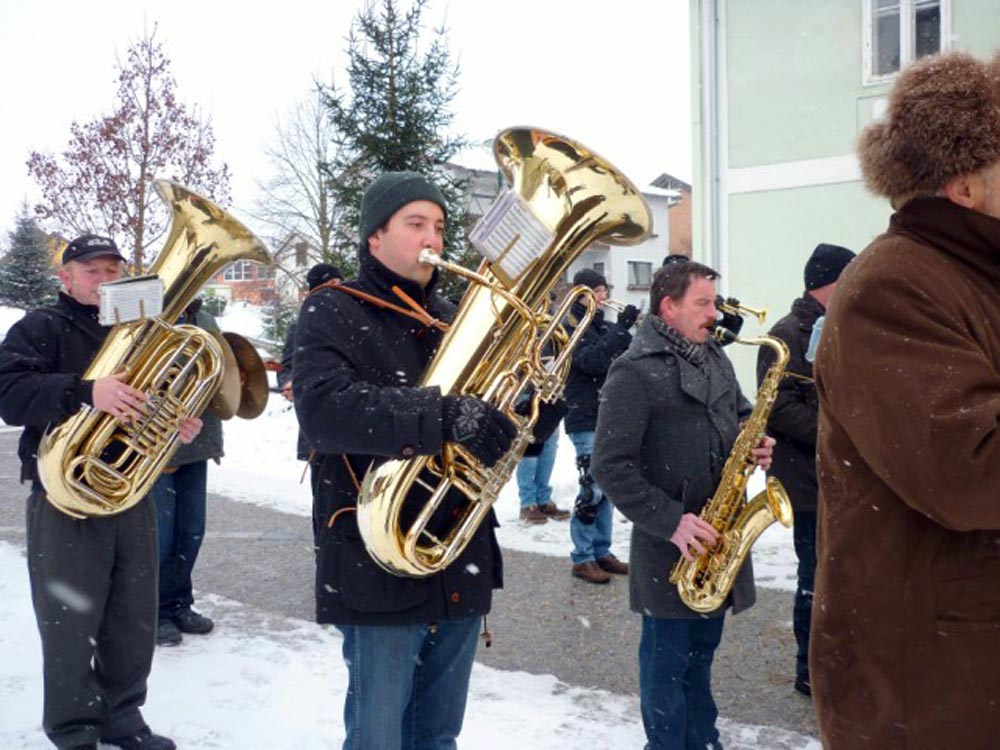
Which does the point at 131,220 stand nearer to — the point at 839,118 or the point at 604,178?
the point at 839,118

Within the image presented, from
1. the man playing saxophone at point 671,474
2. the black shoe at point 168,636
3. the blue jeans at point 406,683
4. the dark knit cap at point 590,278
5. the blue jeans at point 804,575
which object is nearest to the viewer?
the blue jeans at point 406,683

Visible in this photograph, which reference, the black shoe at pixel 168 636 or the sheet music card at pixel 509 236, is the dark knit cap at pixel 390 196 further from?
the black shoe at pixel 168 636

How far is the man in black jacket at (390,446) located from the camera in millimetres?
2312

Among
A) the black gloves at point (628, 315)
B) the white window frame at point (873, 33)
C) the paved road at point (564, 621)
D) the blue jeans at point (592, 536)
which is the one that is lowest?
the paved road at point (564, 621)

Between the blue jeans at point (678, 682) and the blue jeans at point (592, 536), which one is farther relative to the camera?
the blue jeans at point (592, 536)

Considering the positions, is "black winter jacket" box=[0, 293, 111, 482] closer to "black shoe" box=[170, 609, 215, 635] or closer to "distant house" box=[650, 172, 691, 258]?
"black shoe" box=[170, 609, 215, 635]

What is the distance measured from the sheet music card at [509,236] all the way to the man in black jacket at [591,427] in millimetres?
3381

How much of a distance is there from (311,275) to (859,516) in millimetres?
4692

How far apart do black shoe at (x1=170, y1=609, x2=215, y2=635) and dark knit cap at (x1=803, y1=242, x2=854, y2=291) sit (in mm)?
3732

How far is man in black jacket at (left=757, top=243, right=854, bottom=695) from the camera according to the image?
164 inches

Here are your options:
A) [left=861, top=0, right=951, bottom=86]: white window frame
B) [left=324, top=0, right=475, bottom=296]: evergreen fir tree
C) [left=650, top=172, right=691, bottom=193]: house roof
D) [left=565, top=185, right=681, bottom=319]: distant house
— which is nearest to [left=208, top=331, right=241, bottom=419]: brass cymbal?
[left=324, top=0, right=475, bottom=296]: evergreen fir tree

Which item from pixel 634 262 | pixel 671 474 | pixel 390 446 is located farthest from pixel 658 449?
pixel 634 262

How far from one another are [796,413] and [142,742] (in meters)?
3.12

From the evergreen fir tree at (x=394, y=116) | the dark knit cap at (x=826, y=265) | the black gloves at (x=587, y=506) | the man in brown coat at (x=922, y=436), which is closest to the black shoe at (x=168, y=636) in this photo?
the black gloves at (x=587, y=506)
